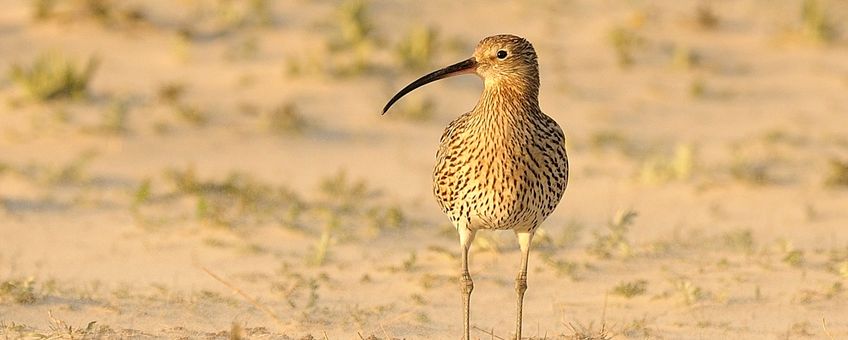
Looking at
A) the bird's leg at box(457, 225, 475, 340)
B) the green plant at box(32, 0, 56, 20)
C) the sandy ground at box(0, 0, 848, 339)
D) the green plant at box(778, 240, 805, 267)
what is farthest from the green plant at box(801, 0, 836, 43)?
the bird's leg at box(457, 225, 475, 340)

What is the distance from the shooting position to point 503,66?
6160 millimetres

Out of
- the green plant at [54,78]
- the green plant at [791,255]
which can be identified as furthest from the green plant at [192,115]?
the green plant at [791,255]

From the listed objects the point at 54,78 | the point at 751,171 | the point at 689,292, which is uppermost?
the point at 54,78

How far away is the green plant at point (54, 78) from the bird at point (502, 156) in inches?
209

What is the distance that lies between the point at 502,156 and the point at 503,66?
50 centimetres

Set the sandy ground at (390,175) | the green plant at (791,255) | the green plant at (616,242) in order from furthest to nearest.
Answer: the green plant at (616,242), the green plant at (791,255), the sandy ground at (390,175)

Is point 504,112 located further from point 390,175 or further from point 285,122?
point 285,122

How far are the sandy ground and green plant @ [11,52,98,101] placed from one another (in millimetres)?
86

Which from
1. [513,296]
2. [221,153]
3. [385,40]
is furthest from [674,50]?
[513,296]

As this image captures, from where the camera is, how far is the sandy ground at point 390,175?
6.89 m

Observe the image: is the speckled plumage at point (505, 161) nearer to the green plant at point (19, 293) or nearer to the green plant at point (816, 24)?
the green plant at point (19, 293)

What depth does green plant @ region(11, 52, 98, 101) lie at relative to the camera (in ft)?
35.0

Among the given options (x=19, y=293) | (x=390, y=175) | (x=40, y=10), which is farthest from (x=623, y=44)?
(x=19, y=293)

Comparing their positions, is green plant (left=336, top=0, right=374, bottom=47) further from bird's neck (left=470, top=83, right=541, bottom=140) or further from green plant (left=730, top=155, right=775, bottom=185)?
bird's neck (left=470, top=83, right=541, bottom=140)
